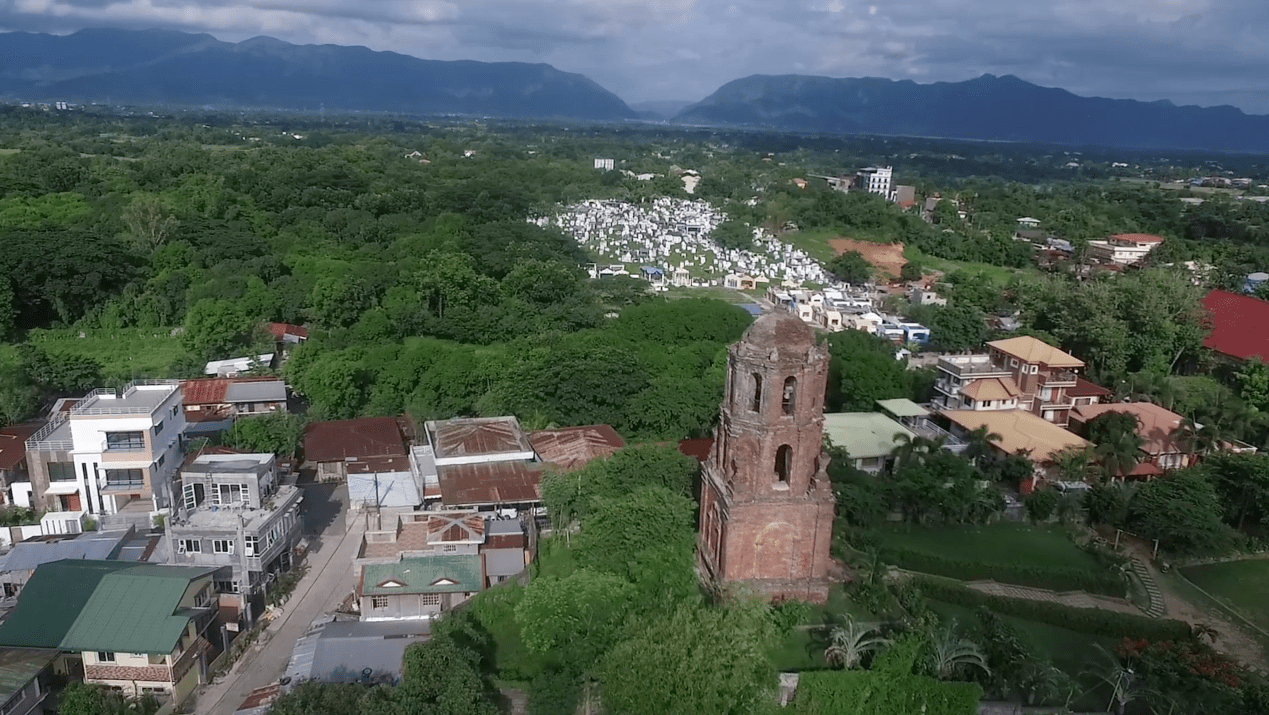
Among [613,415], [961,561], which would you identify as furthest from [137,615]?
[961,561]

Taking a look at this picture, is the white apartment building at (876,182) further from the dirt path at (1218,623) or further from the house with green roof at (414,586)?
the house with green roof at (414,586)

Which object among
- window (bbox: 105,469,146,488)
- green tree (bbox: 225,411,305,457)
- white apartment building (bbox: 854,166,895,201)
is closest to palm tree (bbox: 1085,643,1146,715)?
green tree (bbox: 225,411,305,457)

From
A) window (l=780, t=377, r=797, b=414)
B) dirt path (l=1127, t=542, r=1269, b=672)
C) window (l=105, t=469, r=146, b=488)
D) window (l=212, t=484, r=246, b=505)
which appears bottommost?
dirt path (l=1127, t=542, r=1269, b=672)

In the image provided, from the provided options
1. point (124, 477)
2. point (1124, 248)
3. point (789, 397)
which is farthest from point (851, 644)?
point (1124, 248)

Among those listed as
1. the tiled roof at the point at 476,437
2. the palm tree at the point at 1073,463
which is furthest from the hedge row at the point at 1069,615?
the tiled roof at the point at 476,437

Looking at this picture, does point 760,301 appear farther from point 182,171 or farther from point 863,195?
point 182,171

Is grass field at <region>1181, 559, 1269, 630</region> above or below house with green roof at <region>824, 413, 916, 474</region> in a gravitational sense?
below

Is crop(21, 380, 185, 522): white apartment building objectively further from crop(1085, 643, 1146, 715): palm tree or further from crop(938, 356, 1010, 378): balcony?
crop(938, 356, 1010, 378): balcony
